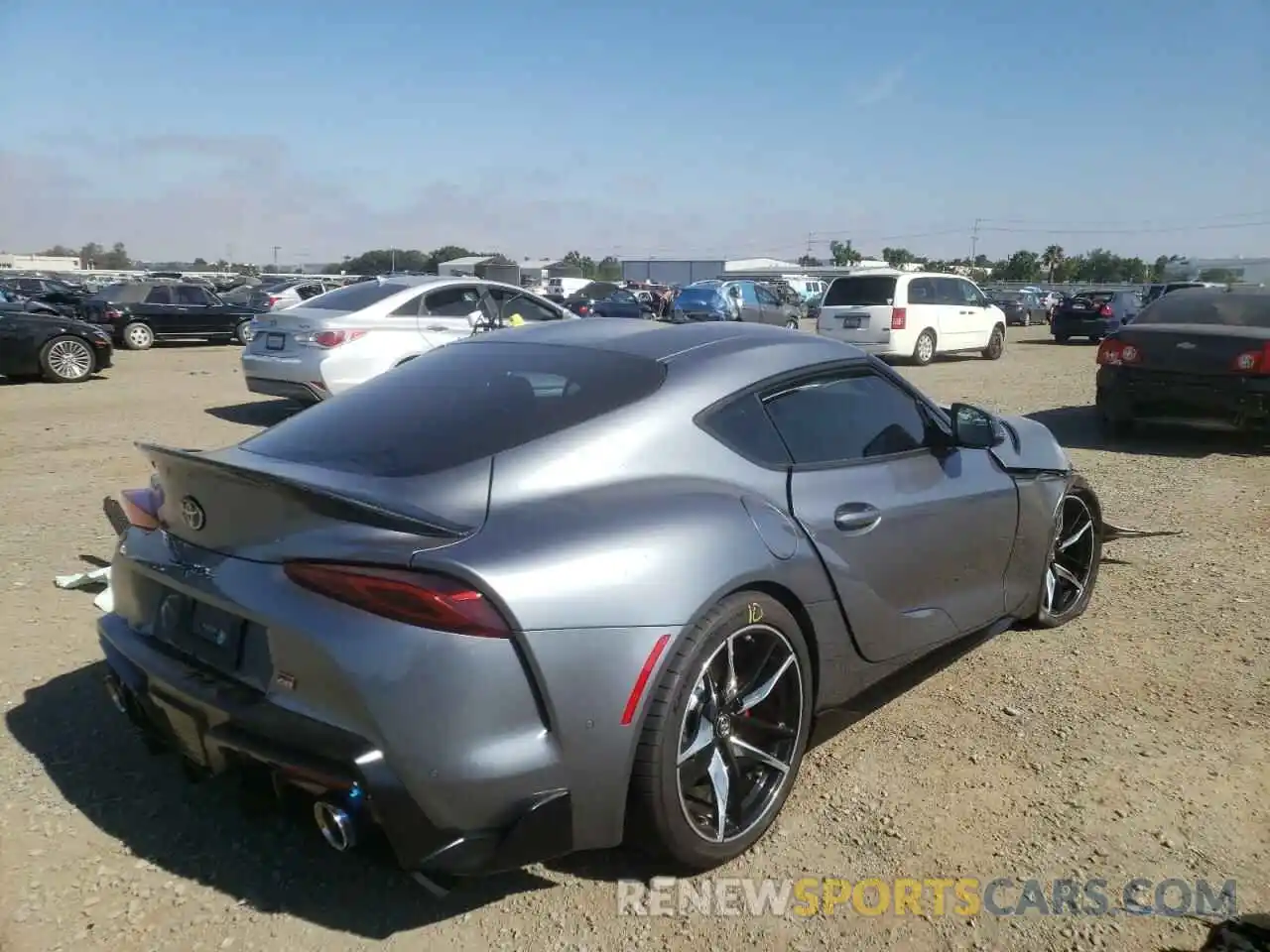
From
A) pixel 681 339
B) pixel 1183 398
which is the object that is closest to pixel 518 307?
pixel 1183 398

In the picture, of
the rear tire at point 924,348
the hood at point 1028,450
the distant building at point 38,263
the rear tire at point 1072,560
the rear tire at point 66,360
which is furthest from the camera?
the distant building at point 38,263

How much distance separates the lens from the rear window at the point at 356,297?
1014cm

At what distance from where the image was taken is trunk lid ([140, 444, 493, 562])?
7.61ft

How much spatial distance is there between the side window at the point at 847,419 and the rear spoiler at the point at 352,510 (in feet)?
4.15

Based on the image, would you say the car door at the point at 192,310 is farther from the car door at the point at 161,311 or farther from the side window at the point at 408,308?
the side window at the point at 408,308

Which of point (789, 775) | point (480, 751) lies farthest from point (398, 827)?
point (789, 775)

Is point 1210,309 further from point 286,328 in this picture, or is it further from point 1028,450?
point 286,328

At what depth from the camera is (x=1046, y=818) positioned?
3.02 m

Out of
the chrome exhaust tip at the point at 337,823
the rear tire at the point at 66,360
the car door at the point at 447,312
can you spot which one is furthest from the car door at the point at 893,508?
the rear tire at the point at 66,360

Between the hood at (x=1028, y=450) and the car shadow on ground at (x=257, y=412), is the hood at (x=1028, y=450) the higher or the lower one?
the higher one

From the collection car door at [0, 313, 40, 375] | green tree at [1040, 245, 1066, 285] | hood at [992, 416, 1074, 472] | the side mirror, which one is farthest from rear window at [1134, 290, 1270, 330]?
green tree at [1040, 245, 1066, 285]

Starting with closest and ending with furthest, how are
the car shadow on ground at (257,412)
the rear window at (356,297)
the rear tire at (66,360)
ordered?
the rear window at (356,297), the car shadow on ground at (257,412), the rear tire at (66,360)

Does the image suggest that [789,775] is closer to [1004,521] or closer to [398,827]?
[398,827]

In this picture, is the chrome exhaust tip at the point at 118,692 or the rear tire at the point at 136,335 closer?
the chrome exhaust tip at the point at 118,692
